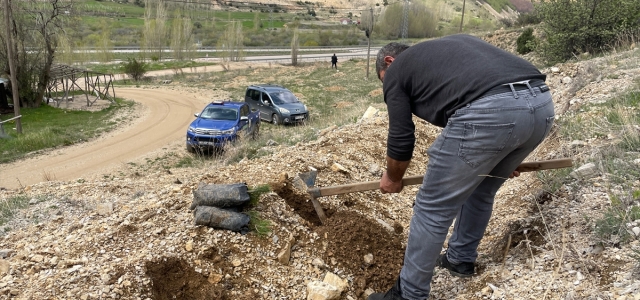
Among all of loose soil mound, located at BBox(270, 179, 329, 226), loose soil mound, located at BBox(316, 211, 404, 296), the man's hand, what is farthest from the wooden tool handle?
loose soil mound, located at BBox(270, 179, 329, 226)

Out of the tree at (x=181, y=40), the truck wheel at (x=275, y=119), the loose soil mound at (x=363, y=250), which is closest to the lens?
the loose soil mound at (x=363, y=250)

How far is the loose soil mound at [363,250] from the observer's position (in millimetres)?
3289

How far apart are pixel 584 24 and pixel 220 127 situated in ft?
42.0

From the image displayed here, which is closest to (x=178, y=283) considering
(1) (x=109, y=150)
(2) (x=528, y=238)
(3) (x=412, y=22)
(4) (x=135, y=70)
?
(2) (x=528, y=238)

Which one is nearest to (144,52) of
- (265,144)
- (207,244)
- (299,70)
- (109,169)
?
(299,70)

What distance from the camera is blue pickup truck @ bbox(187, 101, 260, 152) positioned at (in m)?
12.6

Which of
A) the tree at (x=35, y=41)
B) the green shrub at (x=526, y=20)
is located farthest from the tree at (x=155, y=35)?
the green shrub at (x=526, y=20)

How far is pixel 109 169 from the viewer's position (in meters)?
12.1

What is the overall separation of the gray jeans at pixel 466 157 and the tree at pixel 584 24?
45.7 ft

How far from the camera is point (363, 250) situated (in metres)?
3.47

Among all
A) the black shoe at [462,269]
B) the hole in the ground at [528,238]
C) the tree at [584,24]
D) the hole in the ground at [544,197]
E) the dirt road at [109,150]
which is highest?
the tree at [584,24]

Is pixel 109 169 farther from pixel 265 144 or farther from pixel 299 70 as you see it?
pixel 299 70

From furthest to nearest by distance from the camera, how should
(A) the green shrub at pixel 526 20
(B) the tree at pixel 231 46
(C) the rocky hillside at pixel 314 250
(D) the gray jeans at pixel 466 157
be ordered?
1. (B) the tree at pixel 231 46
2. (A) the green shrub at pixel 526 20
3. (C) the rocky hillside at pixel 314 250
4. (D) the gray jeans at pixel 466 157

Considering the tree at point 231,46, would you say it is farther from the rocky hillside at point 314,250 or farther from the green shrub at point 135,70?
the rocky hillside at point 314,250
